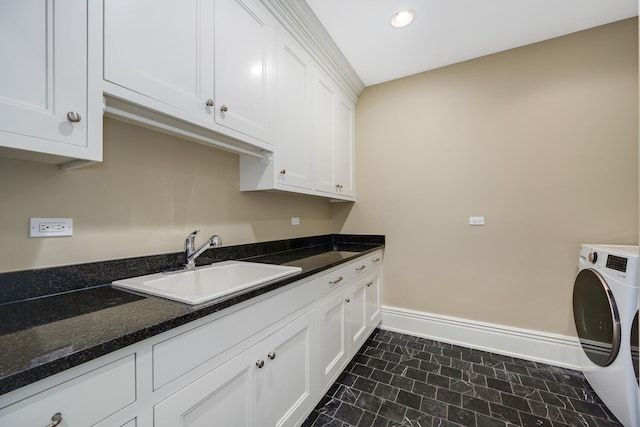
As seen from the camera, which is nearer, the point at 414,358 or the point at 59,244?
the point at 59,244

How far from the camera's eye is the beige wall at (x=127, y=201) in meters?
0.92

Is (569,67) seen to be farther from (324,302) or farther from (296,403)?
(296,403)

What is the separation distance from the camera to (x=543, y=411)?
1.53m

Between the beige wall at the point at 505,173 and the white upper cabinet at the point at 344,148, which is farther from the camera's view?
the white upper cabinet at the point at 344,148

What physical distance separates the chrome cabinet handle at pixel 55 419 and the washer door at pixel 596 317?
7.68 feet

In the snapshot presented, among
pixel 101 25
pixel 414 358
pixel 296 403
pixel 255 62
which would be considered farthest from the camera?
pixel 414 358

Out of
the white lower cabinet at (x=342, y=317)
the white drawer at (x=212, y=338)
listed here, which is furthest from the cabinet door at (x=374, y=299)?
the white drawer at (x=212, y=338)

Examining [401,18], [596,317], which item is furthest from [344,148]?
[596,317]

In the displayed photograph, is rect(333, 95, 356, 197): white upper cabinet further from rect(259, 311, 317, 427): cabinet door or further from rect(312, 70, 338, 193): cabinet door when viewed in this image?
rect(259, 311, 317, 427): cabinet door

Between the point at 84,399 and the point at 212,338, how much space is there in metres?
0.33

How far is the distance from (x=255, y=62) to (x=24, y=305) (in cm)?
143

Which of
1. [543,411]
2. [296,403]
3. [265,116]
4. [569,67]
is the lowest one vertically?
[543,411]

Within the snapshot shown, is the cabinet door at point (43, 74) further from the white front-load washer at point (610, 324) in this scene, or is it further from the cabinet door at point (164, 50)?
the white front-load washer at point (610, 324)

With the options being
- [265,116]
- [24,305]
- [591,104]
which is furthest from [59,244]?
[591,104]
